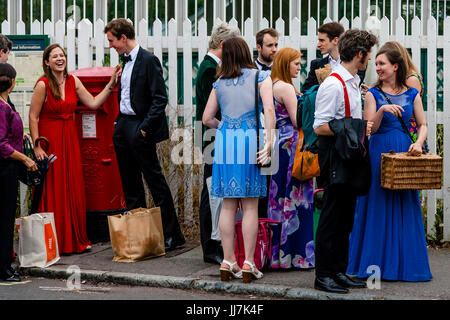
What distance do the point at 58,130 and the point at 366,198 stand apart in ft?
9.98

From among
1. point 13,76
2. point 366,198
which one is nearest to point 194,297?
point 366,198

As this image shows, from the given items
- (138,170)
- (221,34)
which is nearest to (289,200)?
(221,34)

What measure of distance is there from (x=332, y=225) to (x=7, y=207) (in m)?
2.69

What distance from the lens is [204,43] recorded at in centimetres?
834

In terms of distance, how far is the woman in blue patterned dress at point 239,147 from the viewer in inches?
234

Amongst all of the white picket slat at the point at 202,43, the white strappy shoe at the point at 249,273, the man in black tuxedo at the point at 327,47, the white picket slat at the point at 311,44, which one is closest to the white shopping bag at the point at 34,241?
the white strappy shoe at the point at 249,273

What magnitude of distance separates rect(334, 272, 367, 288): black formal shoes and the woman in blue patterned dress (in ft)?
2.24

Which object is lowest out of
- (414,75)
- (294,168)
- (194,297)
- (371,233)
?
(194,297)

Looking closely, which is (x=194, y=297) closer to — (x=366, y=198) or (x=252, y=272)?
(x=252, y=272)

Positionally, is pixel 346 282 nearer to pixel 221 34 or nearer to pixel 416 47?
pixel 221 34

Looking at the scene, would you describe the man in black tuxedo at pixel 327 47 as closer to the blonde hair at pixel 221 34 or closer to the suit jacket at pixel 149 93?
the blonde hair at pixel 221 34

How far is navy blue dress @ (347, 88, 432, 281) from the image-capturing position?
239 inches

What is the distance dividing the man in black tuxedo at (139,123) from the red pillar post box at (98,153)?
0.93 ft

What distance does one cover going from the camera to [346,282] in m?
5.76
